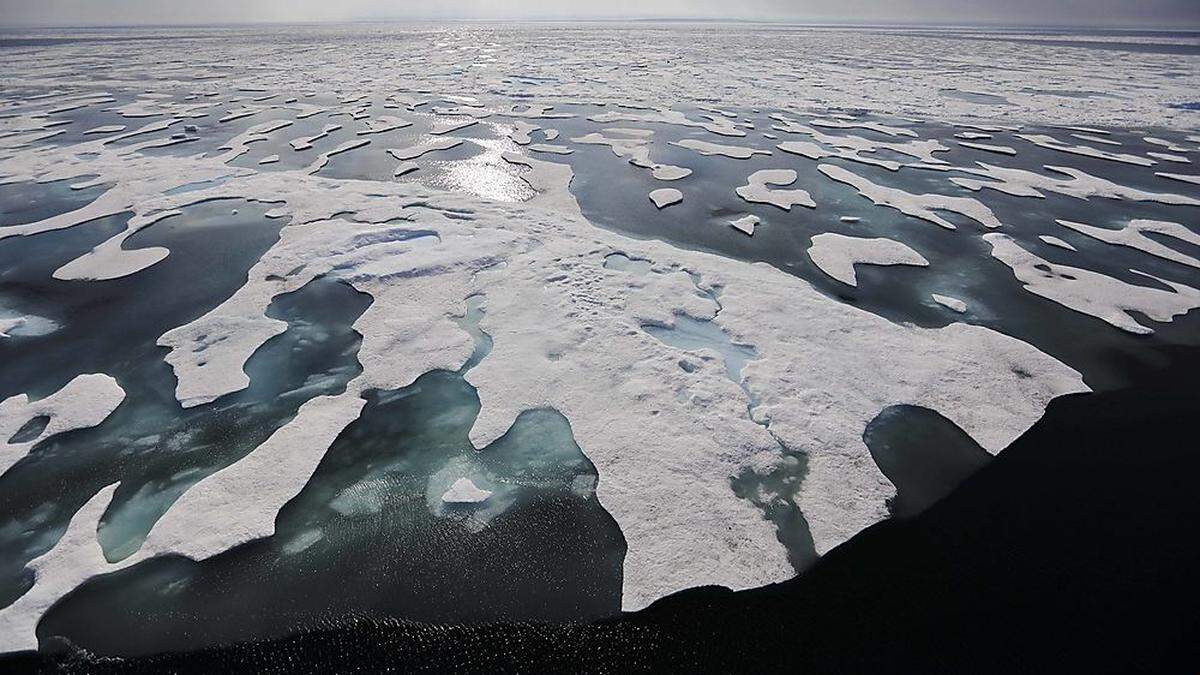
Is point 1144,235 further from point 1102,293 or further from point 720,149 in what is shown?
point 720,149

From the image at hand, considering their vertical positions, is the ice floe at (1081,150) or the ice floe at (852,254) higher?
the ice floe at (1081,150)

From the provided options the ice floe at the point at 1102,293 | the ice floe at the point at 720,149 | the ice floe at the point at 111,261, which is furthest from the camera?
the ice floe at the point at 720,149

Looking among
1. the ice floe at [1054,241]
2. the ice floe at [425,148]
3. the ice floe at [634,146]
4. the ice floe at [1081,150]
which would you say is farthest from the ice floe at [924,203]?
the ice floe at [425,148]

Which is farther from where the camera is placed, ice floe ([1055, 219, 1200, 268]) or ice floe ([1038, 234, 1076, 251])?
ice floe ([1038, 234, 1076, 251])

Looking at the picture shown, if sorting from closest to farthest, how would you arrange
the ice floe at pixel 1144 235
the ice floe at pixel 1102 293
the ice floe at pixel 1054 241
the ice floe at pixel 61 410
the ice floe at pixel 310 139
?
the ice floe at pixel 61 410 → the ice floe at pixel 1102 293 → the ice floe at pixel 1144 235 → the ice floe at pixel 1054 241 → the ice floe at pixel 310 139

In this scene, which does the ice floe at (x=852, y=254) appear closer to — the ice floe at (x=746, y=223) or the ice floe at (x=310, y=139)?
the ice floe at (x=746, y=223)

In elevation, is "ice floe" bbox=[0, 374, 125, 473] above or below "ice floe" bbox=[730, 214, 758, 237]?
below

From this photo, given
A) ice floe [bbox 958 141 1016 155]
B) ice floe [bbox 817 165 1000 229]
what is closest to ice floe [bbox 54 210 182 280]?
ice floe [bbox 817 165 1000 229]

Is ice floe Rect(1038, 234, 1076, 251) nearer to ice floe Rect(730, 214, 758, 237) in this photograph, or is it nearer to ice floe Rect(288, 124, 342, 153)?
ice floe Rect(730, 214, 758, 237)

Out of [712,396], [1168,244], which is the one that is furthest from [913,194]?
[712,396]
